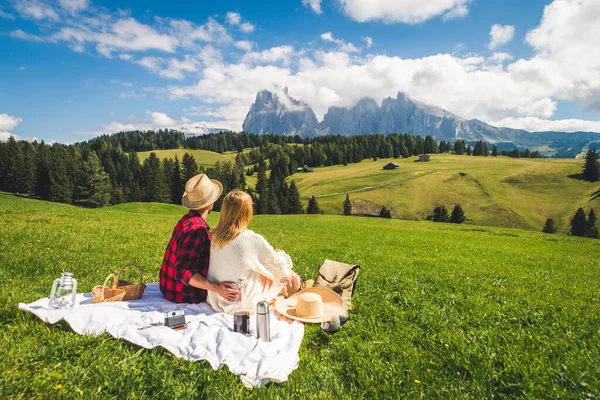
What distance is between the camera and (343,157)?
543ft

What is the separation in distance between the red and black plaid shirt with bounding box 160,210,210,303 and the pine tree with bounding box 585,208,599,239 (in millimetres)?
104267

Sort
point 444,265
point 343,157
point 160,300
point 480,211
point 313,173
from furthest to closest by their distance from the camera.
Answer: point 343,157 → point 313,173 → point 480,211 → point 444,265 → point 160,300

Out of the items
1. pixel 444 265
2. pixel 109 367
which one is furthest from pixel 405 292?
pixel 109 367

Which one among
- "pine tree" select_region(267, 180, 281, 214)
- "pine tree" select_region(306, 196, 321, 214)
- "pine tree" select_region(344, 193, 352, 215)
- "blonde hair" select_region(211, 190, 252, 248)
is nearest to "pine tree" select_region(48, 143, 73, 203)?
"pine tree" select_region(267, 180, 281, 214)

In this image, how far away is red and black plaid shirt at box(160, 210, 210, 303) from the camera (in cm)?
645

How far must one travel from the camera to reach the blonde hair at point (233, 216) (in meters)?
6.03

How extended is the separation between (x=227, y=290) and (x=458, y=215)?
306 ft

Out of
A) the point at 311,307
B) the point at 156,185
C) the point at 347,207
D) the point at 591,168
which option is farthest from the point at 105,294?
the point at 591,168

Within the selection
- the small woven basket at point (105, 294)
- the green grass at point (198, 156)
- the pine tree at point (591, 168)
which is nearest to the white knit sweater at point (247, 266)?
the small woven basket at point (105, 294)

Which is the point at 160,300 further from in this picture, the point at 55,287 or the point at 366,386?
the point at 366,386

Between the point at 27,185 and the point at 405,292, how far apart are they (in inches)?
3848

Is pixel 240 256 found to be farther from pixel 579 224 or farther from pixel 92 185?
pixel 579 224

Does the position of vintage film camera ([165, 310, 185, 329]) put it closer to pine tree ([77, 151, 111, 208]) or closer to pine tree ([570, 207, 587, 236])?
pine tree ([77, 151, 111, 208])

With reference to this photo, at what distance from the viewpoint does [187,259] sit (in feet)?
21.3
